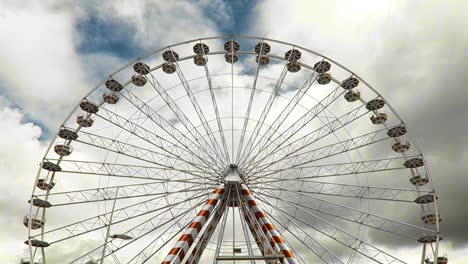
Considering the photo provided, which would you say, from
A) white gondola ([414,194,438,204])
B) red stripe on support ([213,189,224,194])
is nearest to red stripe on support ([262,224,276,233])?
red stripe on support ([213,189,224,194])

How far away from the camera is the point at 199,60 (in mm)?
28766

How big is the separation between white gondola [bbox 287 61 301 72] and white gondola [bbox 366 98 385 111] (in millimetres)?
6235

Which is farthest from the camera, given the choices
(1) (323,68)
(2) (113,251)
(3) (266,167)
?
(1) (323,68)

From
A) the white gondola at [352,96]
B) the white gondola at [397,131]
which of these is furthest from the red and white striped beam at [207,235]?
the white gondola at [397,131]

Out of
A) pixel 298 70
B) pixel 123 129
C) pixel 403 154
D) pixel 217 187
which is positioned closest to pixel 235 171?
pixel 217 187

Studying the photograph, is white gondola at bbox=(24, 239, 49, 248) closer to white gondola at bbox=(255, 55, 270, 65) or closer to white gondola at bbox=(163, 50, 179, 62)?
white gondola at bbox=(163, 50, 179, 62)

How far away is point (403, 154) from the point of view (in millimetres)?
28781

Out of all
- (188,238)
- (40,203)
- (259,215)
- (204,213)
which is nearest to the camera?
(188,238)

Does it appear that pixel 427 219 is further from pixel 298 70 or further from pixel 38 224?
pixel 38 224

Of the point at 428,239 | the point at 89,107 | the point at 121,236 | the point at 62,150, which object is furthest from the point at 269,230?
the point at 62,150

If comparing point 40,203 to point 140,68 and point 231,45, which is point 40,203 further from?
point 231,45

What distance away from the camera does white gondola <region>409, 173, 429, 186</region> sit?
2780 cm

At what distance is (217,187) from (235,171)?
178cm

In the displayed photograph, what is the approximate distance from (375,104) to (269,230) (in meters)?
14.7
